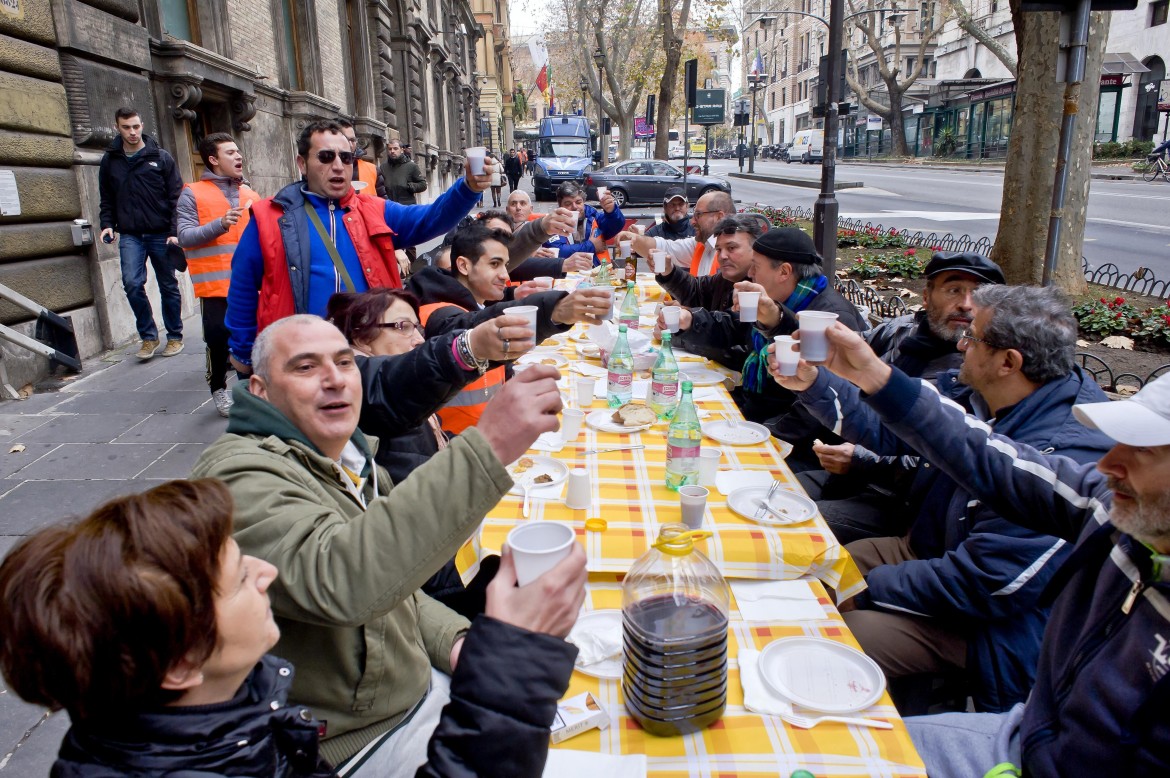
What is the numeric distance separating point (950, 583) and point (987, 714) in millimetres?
381

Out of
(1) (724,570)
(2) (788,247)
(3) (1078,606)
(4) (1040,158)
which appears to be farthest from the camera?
(4) (1040,158)

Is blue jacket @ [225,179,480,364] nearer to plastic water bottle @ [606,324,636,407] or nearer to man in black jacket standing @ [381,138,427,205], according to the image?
plastic water bottle @ [606,324,636,407]

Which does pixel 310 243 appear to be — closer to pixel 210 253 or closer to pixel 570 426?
pixel 570 426

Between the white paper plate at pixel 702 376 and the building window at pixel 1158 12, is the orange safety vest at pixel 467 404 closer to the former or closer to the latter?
the white paper plate at pixel 702 376

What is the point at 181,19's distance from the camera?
8.66 m

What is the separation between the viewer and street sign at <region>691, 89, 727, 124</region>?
1808cm

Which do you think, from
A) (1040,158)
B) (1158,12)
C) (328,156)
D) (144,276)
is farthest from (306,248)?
(1158,12)

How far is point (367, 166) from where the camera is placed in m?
8.17

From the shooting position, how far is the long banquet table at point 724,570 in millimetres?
1444

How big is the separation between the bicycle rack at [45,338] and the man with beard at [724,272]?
4.78 metres

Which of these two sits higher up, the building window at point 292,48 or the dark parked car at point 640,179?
the building window at point 292,48

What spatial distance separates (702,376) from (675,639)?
2.76 metres

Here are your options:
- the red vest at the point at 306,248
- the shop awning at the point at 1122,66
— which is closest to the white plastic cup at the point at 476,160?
the red vest at the point at 306,248

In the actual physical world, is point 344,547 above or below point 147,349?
above
